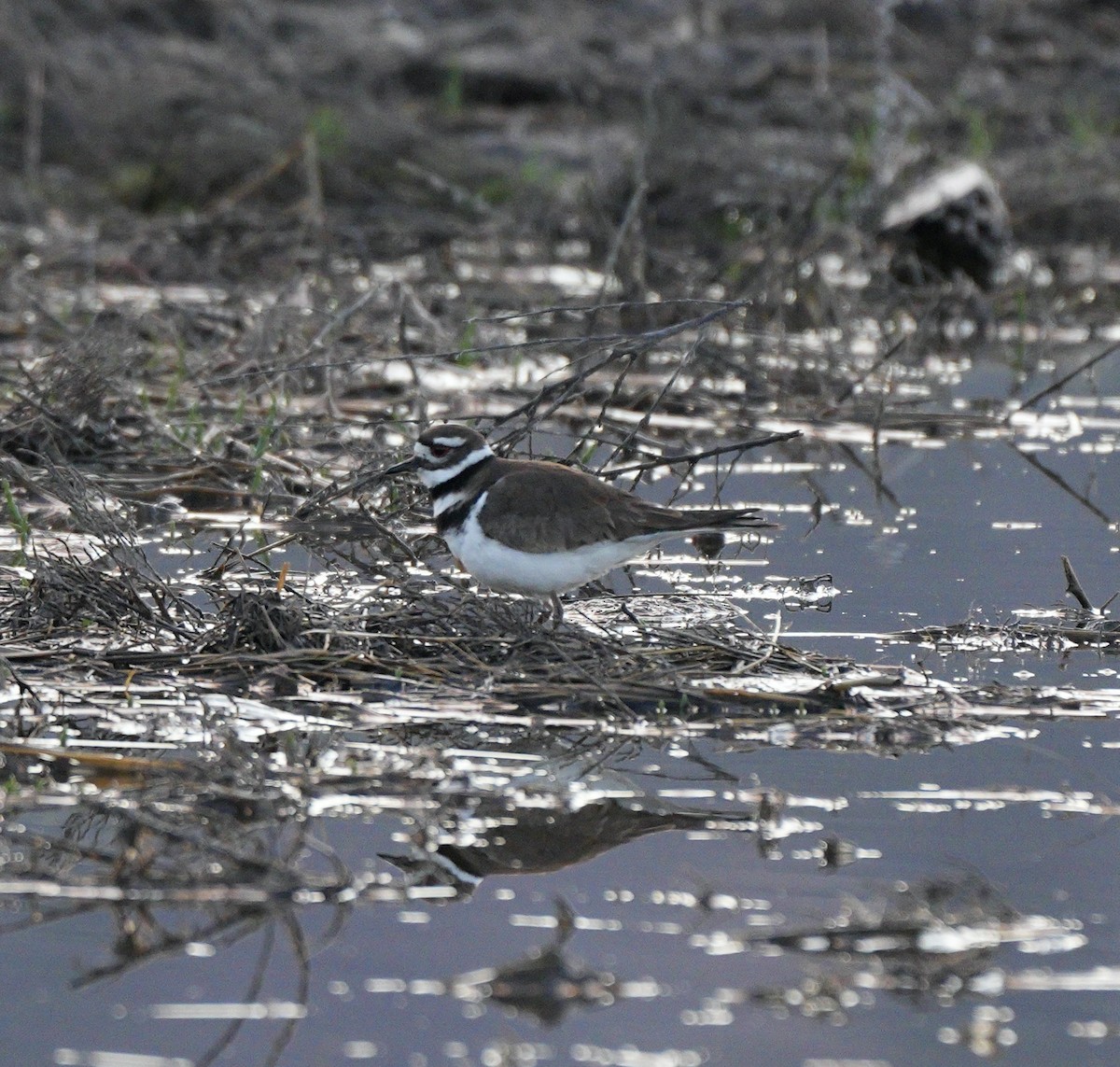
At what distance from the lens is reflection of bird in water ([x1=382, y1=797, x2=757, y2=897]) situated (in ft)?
14.6

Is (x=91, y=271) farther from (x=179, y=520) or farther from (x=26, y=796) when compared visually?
(x=26, y=796)

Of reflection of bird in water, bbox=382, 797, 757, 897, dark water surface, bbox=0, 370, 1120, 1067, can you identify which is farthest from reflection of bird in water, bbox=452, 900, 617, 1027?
reflection of bird in water, bbox=382, 797, 757, 897

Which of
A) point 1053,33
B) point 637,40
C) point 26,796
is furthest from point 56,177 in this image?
point 26,796

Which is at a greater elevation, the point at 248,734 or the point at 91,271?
the point at 91,271

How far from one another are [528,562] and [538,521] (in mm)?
137

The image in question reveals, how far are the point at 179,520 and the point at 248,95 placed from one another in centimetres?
865

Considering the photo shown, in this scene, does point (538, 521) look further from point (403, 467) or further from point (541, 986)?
point (541, 986)

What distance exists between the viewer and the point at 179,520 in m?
7.77

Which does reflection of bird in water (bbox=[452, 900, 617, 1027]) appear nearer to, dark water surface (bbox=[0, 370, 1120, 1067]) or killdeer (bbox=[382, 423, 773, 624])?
dark water surface (bbox=[0, 370, 1120, 1067])

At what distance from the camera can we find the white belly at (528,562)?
5809 millimetres

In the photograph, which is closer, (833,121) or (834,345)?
(834,345)

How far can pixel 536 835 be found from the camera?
4.65 meters

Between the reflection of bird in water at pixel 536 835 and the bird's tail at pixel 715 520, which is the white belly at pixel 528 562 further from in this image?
the reflection of bird in water at pixel 536 835

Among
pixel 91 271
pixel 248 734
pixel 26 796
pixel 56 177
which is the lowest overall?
pixel 26 796
